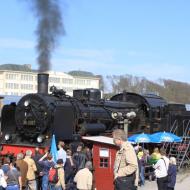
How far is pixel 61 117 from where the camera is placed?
56.3ft

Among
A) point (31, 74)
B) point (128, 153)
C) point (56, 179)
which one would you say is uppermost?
point (31, 74)

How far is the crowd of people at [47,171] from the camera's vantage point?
32.6ft

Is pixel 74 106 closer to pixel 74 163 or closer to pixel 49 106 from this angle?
pixel 49 106

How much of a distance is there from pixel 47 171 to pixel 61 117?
4.01 meters

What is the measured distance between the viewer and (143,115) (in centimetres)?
2209

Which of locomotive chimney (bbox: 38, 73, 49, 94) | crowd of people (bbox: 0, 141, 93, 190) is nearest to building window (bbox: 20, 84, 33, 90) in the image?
locomotive chimney (bbox: 38, 73, 49, 94)

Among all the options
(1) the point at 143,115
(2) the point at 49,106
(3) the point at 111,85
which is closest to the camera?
(2) the point at 49,106

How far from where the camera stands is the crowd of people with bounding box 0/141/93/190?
392 inches

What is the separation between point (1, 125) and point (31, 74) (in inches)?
4452

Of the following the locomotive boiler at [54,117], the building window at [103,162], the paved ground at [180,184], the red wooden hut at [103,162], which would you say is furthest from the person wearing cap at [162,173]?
the locomotive boiler at [54,117]

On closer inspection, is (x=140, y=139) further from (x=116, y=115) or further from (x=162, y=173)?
(x=162, y=173)

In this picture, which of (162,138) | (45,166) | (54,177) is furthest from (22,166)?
(162,138)

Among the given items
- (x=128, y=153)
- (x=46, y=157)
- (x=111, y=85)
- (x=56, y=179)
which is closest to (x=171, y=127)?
(x=46, y=157)

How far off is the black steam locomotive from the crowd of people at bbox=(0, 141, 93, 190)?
136 cm
